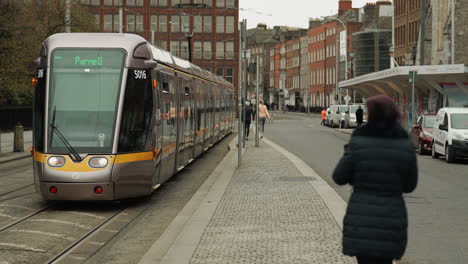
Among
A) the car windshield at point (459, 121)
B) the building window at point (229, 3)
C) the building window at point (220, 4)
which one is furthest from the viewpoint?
the building window at point (229, 3)

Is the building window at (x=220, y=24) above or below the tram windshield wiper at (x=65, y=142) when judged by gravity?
above

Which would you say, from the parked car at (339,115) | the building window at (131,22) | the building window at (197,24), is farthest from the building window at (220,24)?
the parked car at (339,115)

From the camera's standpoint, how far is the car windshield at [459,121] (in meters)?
27.0

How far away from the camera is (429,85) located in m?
43.2

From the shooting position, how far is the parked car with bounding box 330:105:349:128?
63.1 m

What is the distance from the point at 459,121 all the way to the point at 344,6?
366 ft

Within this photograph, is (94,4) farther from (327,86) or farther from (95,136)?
(95,136)

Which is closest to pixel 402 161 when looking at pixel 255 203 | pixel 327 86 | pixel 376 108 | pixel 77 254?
pixel 376 108

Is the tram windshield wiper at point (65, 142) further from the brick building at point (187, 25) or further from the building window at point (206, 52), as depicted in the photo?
the building window at point (206, 52)

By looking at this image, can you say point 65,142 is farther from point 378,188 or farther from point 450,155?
point 450,155

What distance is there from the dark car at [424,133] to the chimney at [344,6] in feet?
344

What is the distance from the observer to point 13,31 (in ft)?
91.5

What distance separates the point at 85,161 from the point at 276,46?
162741 millimetres

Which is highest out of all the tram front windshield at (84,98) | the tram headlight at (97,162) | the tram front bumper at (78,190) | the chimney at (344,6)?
the chimney at (344,6)
